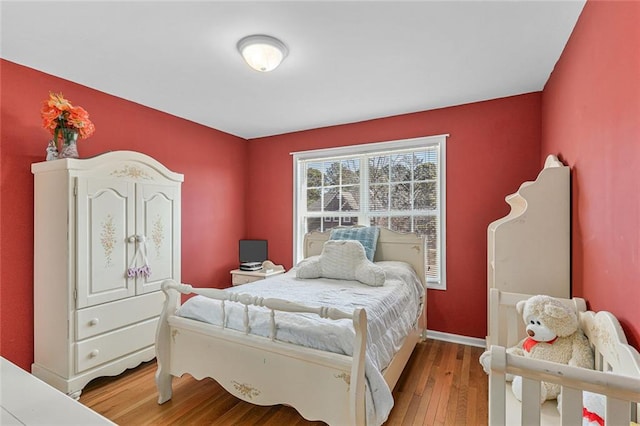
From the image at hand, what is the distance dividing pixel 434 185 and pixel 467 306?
4.08 ft

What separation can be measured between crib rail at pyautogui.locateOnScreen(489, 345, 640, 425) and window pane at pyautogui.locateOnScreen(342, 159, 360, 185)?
9.49 ft

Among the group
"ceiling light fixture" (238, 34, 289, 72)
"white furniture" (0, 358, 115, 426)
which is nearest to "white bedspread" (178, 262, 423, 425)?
"white furniture" (0, 358, 115, 426)

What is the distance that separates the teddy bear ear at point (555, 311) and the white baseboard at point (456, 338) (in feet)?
5.71

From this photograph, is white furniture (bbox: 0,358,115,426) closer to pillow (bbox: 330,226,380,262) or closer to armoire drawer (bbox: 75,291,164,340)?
armoire drawer (bbox: 75,291,164,340)

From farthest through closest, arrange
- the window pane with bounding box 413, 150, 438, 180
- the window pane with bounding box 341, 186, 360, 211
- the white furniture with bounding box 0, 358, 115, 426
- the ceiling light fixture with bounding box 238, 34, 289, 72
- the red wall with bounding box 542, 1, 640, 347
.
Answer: the window pane with bounding box 341, 186, 360, 211, the window pane with bounding box 413, 150, 438, 180, the ceiling light fixture with bounding box 238, 34, 289, 72, the red wall with bounding box 542, 1, 640, 347, the white furniture with bounding box 0, 358, 115, 426

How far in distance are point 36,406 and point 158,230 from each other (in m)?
2.13

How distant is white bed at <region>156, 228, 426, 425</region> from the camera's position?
1498mm

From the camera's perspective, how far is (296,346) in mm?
1645

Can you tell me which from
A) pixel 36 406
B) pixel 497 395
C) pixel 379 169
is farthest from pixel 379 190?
pixel 36 406

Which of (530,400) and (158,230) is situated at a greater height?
(158,230)

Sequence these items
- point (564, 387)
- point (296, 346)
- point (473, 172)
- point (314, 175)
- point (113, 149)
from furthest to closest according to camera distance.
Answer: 1. point (314, 175)
2. point (473, 172)
3. point (113, 149)
4. point (296, 346)
5. point (564, 387)

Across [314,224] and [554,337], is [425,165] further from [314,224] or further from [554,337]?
[554,337]

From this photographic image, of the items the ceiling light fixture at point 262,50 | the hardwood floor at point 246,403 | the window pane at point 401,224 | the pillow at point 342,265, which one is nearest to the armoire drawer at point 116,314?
the hardwood floor at point 246,403

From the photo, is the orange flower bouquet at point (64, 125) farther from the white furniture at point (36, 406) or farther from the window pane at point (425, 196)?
the window pane at point (425, 196)
